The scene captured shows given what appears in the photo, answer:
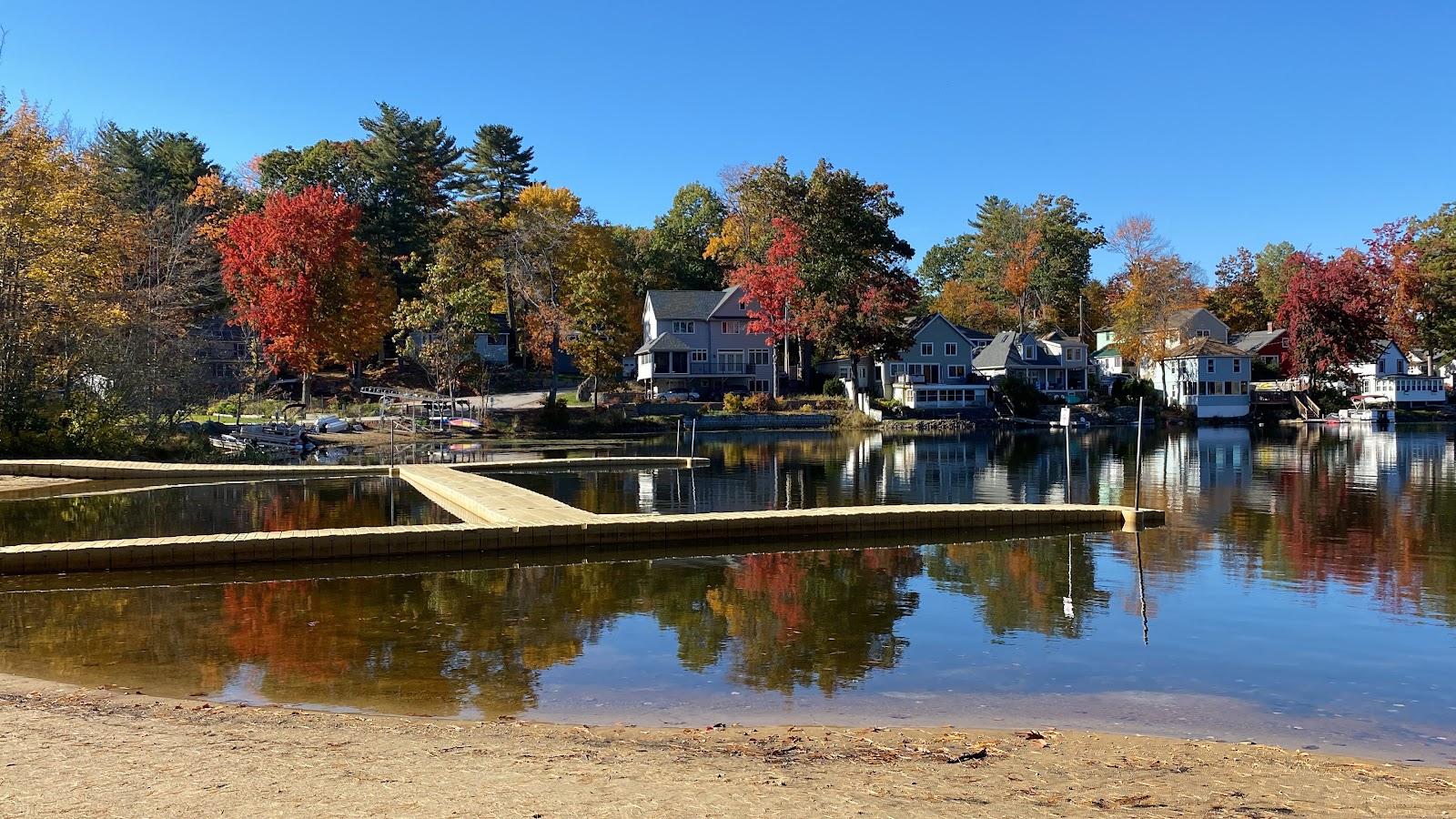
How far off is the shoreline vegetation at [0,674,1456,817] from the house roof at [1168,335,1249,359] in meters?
77.9

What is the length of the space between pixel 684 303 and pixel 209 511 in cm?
5631

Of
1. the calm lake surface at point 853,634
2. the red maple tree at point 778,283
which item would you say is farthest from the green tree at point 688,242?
the calm lake surface at point 853,634

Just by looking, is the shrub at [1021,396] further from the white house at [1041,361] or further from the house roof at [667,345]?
the house roof at [667,345]

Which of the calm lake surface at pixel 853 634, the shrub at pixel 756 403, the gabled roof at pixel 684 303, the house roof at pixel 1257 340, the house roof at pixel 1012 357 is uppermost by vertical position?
the gabled roof at pixel 684 303

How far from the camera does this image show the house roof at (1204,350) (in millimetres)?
78312

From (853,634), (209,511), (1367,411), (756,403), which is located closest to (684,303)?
(756,403)

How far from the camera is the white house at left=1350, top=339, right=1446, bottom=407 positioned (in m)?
83.8

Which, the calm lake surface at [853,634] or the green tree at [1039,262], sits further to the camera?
the green tree at [1039,262]

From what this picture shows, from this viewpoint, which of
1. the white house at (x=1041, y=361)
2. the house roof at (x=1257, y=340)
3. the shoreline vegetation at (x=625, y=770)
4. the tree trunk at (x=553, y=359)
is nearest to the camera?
the shoreline vegetation at (x=625, y=770)

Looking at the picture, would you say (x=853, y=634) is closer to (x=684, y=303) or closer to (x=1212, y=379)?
(x=684, y=303)

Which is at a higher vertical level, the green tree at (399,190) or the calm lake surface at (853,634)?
the green tree at (399,190)

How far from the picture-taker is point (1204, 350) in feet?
257

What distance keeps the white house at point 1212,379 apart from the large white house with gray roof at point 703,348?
33.0m

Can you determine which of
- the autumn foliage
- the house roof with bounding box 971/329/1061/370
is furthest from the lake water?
the house roof with bounding box 971/329/1061/370
